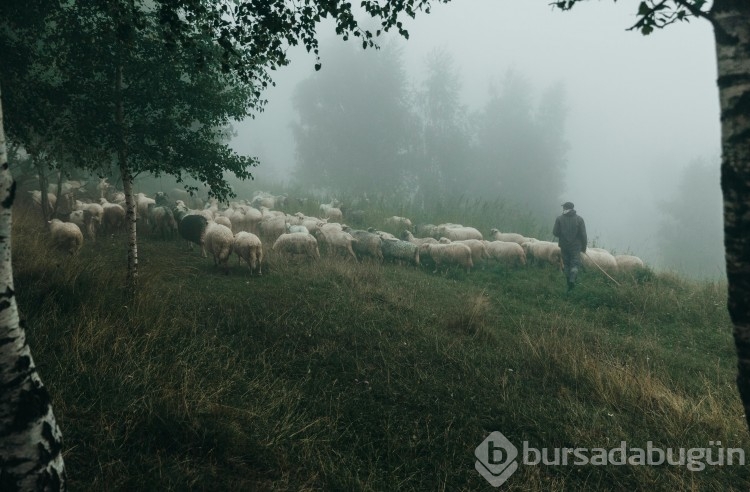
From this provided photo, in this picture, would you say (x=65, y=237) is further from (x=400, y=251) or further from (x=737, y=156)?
(x=737, y=156)

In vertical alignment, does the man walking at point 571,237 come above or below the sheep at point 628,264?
above

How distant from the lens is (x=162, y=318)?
17.6 ft

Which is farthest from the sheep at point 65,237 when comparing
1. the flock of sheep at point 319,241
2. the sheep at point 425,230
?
the sheep at point 425,230

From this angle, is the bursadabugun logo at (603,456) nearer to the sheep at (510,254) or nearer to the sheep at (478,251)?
the sheep at (510,254)

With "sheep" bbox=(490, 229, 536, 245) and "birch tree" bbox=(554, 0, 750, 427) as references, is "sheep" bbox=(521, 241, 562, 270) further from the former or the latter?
"birch tree" bbox=(554, 0, 750, 427)

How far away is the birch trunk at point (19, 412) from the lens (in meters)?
2.00

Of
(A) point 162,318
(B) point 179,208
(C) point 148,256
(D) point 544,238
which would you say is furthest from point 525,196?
(A) point 162,318

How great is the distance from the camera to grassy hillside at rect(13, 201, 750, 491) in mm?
3311

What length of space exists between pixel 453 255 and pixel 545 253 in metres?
3.42

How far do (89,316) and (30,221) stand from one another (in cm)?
925

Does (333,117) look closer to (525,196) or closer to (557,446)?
(525,196)

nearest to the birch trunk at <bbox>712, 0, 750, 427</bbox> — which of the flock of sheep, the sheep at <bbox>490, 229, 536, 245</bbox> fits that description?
the flock of sheep

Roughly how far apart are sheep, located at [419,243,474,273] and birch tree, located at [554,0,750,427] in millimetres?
11104

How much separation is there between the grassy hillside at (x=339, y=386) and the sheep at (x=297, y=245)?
151 inches
